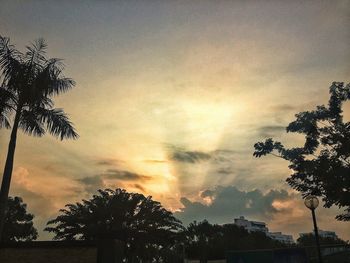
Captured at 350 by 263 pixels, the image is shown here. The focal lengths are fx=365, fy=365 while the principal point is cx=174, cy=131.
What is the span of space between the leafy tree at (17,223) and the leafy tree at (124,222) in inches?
610

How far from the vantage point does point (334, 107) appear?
18719 millimetres

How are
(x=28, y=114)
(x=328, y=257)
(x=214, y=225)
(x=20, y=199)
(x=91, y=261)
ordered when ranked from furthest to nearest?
(x=214, y=225) → (x=20, y=199) → (x=328, y=257) → (x=91, y=261) → (x=28, y=114)

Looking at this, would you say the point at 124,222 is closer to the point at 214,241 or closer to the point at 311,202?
the point at 311,202

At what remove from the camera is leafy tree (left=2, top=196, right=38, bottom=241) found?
182 ft

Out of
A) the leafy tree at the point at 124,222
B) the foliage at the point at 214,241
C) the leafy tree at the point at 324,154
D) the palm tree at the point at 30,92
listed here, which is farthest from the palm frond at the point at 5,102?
the foliage at the point at 214,241

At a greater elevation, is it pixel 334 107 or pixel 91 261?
pixel 334 107

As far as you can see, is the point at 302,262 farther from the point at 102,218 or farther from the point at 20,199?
the point at 20,199

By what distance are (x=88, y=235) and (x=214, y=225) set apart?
4860 cm

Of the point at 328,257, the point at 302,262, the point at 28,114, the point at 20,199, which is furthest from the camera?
the point at 20,199

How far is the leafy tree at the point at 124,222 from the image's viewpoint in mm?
43062

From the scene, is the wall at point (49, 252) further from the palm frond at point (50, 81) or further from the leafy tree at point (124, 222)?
the leafy tree at point (124, 222)

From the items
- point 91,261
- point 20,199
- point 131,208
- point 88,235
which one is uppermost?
point 20,199

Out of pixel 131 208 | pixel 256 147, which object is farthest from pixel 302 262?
pixel 131 208

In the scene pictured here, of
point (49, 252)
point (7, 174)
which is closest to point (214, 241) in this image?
point (49, 252)
